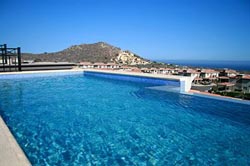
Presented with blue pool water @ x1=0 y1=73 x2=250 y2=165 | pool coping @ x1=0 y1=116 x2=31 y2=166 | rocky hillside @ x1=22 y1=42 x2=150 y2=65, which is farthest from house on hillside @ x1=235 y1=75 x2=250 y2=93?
pool coping @ x1=0 y1=116 x2=31 y2=166

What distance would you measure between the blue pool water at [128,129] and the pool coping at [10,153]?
44cm

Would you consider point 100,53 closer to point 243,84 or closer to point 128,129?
point 243,84

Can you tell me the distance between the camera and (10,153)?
2.98 meters

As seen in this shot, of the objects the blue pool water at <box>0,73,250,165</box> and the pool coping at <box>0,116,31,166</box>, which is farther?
the blue pool water at <box>0,73,250,165</box>

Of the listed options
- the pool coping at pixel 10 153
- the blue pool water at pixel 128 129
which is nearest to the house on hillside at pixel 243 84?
the blue pool water at pixel 128 129

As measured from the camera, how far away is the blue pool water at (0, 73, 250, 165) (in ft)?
12.3

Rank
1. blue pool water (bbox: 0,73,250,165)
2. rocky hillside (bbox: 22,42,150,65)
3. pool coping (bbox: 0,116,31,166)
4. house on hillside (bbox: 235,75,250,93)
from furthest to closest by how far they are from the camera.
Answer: rocky hillside (bbox: 22,42,150,65), house on hillside (bbox: 235,75,250,93), blue pool water (bbox: 0,73,250,165), pool coping (bbox: 0,116,31,166)

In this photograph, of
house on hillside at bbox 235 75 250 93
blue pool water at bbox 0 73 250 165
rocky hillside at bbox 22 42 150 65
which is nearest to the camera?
blue pool water at bbox 0 73 250 165

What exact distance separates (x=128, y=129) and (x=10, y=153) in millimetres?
2574

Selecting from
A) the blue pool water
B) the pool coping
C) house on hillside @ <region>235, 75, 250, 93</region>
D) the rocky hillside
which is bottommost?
house on hillside @ <region>235, 75, 250, 93</region>

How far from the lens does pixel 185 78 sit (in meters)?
9.78

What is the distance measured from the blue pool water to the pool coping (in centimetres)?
44

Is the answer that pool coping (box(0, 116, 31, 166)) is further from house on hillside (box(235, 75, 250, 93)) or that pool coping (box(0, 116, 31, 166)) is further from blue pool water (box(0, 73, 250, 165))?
house on hillside (box(235, 75, 250, 93))

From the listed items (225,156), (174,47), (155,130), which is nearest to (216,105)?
(155,130)
